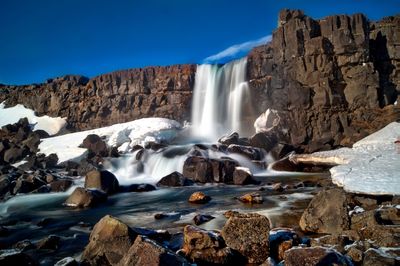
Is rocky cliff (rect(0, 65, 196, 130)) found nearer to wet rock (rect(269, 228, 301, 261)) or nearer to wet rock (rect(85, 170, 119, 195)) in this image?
wet rock (rect(85, 170, 119, 195))

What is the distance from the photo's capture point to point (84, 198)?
1725 centimetres

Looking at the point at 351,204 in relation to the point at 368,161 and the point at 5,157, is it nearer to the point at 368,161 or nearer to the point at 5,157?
the point at 368,161

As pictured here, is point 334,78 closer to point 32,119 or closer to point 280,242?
point 280,242

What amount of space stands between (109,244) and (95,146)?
2844 centimetres

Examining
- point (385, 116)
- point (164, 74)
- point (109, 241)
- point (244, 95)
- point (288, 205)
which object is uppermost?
point (164, 74)

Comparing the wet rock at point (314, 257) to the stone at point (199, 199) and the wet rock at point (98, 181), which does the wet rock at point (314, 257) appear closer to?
the stone at point (199, 199)

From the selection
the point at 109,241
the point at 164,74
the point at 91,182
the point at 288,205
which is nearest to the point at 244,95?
the point at 164,74

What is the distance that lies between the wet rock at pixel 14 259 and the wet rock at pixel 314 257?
548cm

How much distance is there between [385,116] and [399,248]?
2623cm

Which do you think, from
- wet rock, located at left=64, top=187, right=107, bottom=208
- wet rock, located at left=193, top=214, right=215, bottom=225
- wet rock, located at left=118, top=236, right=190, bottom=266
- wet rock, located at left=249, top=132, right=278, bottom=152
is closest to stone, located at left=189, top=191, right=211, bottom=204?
wet rock, located at left=193, top=214, right=215, bottom=225

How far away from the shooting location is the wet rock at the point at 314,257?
6.46 meters

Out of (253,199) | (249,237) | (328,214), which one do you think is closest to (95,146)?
(253,199)

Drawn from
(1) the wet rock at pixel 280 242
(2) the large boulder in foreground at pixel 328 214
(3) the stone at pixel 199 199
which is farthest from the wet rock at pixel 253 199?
(1) the wet rock at pixel 280 242

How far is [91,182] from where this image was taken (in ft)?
66.6
